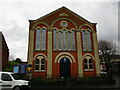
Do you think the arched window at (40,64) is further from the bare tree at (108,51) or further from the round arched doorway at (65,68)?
the bare tree at (108,51)

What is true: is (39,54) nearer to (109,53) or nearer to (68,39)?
(68,39)

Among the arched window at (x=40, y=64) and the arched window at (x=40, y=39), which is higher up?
the arched window at (x=40, y=39)

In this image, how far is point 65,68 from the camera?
18.3 m

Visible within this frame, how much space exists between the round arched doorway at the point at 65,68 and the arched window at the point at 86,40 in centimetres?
396

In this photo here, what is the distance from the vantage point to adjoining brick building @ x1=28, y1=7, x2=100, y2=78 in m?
18.0

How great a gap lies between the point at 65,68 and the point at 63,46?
145 inches

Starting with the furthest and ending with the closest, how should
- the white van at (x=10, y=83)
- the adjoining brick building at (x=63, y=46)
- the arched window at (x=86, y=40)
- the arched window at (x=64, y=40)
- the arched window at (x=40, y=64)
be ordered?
the arched window at (x=86, y=40) < the arched window at (x=64, y=40) < the adjoining brick building at (x=63, y=46) < the arched window at (x=40, y=64) < the white van at (x=10, y=83)

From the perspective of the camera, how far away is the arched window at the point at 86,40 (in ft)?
64.6

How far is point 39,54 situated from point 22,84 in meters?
9.55

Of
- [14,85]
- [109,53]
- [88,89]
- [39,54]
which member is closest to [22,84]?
[14,85]

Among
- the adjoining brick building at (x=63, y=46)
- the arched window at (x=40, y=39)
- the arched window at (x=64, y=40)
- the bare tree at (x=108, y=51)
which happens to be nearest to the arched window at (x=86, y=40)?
the adjoining brick building at (x=63, y=46)

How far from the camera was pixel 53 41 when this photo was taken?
19.2m

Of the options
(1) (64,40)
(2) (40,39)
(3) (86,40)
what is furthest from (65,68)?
(2) (40,39)

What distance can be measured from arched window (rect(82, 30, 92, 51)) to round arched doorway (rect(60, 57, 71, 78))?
396 cm
